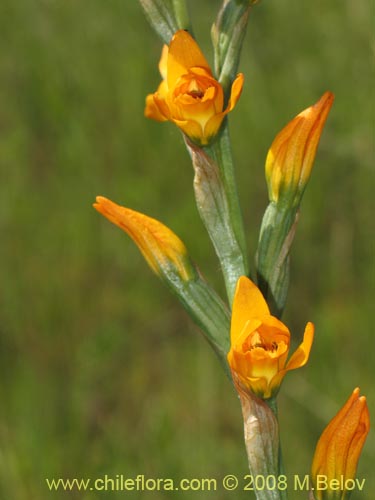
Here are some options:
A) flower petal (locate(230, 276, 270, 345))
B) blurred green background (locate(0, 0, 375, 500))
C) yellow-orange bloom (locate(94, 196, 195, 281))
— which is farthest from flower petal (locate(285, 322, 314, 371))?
blurred green background (locate(0, 0, 375, 500))

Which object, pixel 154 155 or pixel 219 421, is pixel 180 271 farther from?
pixel 154 155

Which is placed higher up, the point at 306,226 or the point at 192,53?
the point at 192,53

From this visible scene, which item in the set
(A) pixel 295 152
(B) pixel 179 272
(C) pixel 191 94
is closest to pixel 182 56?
(C) pixel 191 94

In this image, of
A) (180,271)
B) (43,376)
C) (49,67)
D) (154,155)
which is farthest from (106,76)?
(180,271)

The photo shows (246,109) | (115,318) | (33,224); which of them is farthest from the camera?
(246,109)

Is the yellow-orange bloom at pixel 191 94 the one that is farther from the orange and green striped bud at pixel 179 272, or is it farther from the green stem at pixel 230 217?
the orange and green striped bud at pixel 179 272

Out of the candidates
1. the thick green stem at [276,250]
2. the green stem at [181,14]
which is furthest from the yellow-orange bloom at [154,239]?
the green stem at [181,14]

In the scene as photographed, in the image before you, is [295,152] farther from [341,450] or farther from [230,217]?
[341,450]
